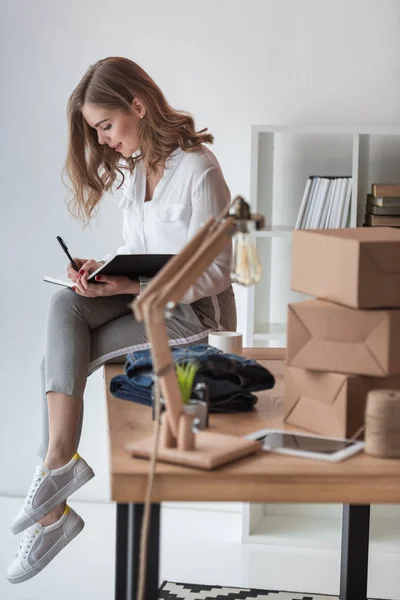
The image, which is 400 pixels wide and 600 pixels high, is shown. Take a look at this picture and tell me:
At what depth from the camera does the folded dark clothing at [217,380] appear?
1570mm

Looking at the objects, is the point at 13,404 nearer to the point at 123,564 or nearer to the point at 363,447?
the point at 123,564

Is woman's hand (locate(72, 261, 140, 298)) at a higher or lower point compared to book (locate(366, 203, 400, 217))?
lower

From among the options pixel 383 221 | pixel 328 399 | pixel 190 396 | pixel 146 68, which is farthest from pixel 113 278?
pixel 146 68

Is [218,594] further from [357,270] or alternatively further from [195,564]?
[357,270]

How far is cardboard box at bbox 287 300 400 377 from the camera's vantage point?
136 cm

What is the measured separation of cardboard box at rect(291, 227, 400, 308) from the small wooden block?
28cm

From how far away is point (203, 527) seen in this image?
11.4 ft

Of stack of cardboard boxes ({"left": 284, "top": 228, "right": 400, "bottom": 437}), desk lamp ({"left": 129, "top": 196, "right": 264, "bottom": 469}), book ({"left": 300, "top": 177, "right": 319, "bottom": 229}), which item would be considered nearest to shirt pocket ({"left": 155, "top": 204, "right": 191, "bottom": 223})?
book ({"left": 300, "top": 177, "right": 319, "bottom": 229})

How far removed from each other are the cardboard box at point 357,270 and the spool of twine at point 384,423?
0.51 feet

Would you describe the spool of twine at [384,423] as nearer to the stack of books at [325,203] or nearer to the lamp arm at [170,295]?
the lamp arm at [170,295]

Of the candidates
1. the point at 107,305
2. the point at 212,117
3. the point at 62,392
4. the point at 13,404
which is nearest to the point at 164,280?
the point at 62,392

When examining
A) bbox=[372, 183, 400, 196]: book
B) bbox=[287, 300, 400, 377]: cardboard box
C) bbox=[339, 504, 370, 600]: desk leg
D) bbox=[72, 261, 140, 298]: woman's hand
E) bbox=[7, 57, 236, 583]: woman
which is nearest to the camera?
bbox=[287, 300, 400, 377]: cardboard box

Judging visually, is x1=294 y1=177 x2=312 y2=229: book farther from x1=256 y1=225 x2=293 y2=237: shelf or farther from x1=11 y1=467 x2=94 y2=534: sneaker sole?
x1=11 y1=467 x2=94 y2=534: sneaker sole

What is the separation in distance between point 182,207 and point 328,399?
1222 millimetres
